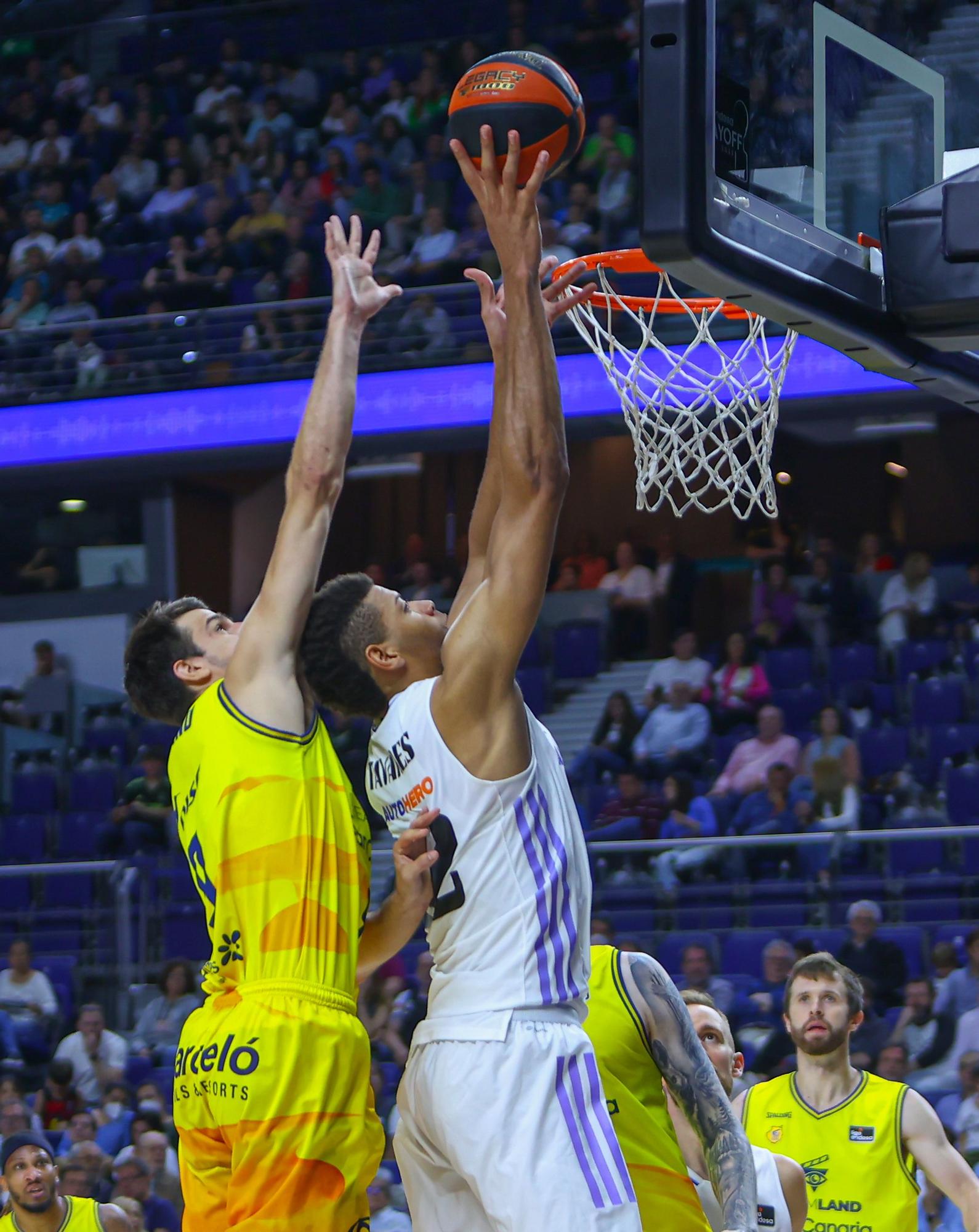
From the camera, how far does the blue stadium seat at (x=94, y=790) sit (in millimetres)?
13531

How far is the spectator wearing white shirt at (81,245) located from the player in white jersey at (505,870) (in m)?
13.4

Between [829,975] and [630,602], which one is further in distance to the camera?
[630,602]

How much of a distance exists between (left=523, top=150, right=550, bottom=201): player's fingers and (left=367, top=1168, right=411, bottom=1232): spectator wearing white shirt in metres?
5.79

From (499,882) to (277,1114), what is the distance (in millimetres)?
602

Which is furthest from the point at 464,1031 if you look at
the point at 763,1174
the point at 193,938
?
the point at 193,938

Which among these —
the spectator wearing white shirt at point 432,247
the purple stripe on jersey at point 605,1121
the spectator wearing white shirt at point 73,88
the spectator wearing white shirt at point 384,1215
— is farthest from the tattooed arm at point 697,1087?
the spectator wearing white shirt at point 73,88

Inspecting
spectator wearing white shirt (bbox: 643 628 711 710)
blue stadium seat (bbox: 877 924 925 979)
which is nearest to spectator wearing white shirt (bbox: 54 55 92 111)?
spectator wearing white shirt (bbox: 643 628 711 710)

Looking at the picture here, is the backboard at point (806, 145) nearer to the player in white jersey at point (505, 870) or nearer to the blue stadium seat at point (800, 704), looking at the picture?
the player in white jersey at point (505, 870)

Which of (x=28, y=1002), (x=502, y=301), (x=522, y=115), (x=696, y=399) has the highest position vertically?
(x=522, y=115)

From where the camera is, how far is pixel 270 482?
56.5ft

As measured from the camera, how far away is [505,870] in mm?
3443

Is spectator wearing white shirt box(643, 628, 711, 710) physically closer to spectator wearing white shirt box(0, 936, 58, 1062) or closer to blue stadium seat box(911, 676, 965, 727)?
blue stadium seat box(911, 676, 965, 727)

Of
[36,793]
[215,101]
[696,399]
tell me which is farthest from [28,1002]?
[215,101]

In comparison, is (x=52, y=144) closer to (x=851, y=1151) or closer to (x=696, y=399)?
(x=696, y=399)
